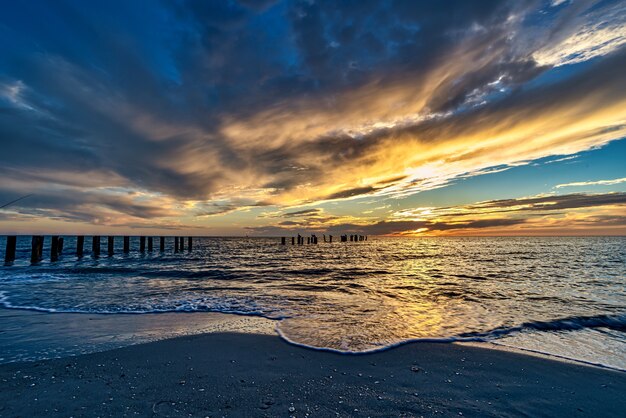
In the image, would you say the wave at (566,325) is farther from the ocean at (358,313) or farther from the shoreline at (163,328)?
the shoreline at (163,328)

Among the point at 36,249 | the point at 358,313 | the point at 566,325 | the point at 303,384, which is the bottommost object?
the point at 566,325

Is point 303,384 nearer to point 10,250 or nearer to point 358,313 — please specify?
point 358,313

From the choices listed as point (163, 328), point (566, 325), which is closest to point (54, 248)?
point (163, 328)

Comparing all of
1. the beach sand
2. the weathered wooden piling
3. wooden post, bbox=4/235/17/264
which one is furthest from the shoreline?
wooden post, bbox=4/235/17/264

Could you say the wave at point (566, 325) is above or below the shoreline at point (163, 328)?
below

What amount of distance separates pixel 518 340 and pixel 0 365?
903 cm

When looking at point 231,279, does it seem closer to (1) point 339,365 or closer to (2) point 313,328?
(2) point 313,328

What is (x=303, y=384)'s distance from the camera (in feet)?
12.6

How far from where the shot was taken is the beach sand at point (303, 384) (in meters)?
3.25

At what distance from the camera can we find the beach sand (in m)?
3.25

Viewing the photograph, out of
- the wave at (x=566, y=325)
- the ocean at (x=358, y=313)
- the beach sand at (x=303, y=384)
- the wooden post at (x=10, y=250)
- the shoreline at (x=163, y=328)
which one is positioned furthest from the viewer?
the wooden post at (x=10, y=250)

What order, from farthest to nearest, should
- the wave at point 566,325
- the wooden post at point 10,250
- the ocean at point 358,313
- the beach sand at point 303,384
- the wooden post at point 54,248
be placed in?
the wooden post at point 54,248, the wooden post at point 10,250, the wave at point 566,325, the ocean at point 358,313, the beach sand at point 303,384

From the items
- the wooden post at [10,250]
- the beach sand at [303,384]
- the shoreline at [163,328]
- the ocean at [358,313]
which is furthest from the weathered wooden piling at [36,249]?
the beach sand at [303,384]

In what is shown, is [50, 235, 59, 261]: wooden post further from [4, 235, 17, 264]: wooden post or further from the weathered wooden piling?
[4, 235, 17, 264]: wooden post
